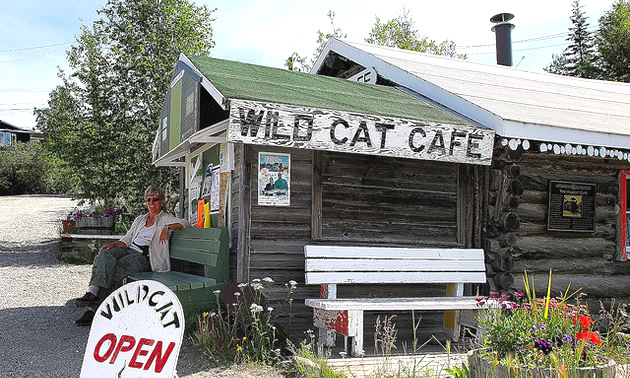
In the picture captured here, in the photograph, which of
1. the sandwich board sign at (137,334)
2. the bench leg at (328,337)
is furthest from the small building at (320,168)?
the sandwich board sign at (137,334)

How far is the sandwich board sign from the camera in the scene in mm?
3463

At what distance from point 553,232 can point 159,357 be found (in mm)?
6212

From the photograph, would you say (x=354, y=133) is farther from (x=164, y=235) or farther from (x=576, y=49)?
(x=576, y=49)

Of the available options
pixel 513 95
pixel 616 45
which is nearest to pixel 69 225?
pixel 513 95

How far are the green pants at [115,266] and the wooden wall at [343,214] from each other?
1548 millimetres

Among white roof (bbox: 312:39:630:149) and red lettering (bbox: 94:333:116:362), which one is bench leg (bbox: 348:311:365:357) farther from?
white roof (bbox: 312:39:630:149)

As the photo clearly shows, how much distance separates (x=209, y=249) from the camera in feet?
21.6

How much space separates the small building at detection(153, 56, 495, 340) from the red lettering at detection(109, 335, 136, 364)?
89.7 inches

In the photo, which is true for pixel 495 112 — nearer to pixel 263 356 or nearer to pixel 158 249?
pixel 263 356

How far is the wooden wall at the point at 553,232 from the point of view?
7.29m

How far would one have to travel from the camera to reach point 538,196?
7953mm

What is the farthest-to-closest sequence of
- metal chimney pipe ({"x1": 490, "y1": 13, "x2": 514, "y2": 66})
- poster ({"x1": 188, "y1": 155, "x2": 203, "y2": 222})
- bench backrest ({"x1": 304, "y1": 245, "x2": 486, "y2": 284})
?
1. metal chimney pipe ({"x1": 490, "y1": 13, "x2": 514, "y2": 66})
2. poster ({"x1": 188, "y1": 155, "x2": 203, "y2": 222})
3. bench backrest ({"x1": 304, "y1": 245, "x2": 486, "y2": 284})

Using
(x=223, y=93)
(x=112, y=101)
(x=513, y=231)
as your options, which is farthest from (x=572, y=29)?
(x=223, y=93)

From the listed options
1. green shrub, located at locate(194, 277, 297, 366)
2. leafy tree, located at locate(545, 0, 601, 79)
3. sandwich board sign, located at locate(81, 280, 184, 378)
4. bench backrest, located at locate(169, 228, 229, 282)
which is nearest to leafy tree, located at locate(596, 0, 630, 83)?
leafy tree, located at locate(545, 0, 601, 79)
